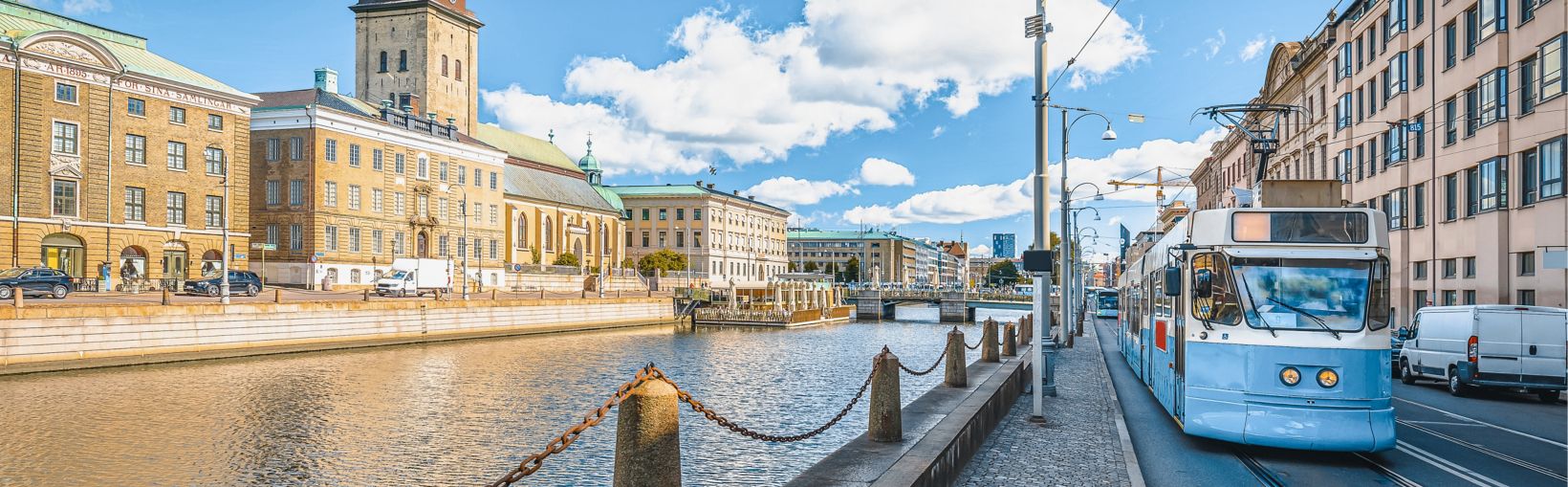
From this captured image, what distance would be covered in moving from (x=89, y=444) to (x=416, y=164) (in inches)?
2091

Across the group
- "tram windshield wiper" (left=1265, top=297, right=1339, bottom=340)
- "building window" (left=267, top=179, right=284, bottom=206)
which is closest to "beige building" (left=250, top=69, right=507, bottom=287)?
"building window" (left=267, top=179, right=284, bottom=206)

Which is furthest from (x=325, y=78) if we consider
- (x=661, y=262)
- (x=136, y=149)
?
(x=661, y=262)

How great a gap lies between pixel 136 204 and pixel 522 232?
43976mm

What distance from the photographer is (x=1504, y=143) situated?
3122 centimetres

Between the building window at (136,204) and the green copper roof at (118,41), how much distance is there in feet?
18.8

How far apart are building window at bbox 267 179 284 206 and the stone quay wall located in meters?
20.9

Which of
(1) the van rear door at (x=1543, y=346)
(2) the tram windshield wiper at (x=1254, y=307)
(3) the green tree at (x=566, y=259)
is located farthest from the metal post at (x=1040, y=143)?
(3) the green tree at (x=566, y=259)

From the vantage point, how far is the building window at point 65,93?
44562 mm

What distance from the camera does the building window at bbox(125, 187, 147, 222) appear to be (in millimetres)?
48312

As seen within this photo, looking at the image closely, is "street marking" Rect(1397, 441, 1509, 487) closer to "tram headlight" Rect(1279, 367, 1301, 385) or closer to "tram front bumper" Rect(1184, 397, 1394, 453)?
"tram front bumper" Rect(1184, 397, 1394, 453)

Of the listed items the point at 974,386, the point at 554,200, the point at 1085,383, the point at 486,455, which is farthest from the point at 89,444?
the point at 554,200

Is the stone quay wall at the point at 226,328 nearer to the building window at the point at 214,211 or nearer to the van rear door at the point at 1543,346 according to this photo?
the building window at the point at 214,211

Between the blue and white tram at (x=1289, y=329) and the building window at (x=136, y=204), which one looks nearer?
the blue and white tram at (x=1289, y=329)

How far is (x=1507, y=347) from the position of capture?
19.2 meters
